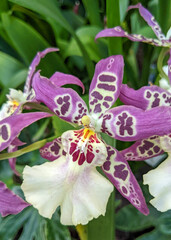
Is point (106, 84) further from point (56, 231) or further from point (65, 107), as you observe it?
point (56, 231)

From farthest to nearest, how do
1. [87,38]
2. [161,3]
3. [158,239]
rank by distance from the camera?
1. [87,38]
2. [161,3]
3. [158,239]

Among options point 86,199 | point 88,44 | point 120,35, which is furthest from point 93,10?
point 86,199

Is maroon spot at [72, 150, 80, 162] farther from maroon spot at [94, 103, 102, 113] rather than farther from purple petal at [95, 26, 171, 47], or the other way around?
purple petal at [95, 26, 171, 47]

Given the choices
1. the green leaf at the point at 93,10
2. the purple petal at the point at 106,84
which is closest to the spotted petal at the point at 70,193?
the purple petal at the point at 106,84

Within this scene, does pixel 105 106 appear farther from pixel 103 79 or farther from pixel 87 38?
pixel 87 38

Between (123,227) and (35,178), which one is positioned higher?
(35,178)

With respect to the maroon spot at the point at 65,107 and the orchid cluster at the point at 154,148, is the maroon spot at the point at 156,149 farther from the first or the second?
the maroon spot at the point at 65,107

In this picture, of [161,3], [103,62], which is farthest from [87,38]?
[103,62]
